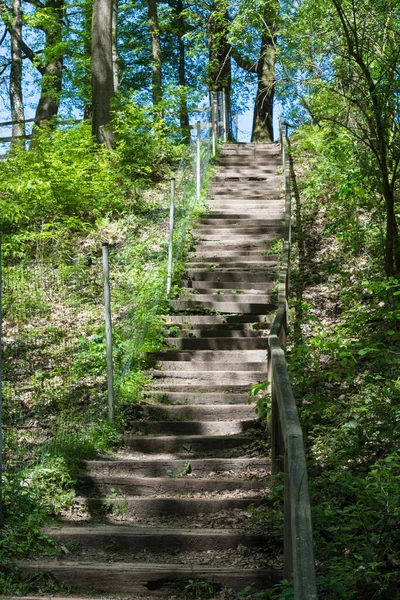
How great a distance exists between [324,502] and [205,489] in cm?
125

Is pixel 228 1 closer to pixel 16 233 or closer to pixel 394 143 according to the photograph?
pixel 16 233

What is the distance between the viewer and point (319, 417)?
7.04 metres

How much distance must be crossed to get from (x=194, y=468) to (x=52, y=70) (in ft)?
63.3

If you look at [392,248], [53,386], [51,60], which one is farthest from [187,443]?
[51,60]

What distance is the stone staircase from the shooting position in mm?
4617

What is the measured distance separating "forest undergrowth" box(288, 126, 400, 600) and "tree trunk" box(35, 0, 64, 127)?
9862 millimetres

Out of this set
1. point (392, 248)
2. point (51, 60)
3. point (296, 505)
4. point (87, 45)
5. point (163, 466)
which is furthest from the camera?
point (87, 45)

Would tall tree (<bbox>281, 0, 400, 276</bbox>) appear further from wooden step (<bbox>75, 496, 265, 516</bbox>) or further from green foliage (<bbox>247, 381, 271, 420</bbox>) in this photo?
wooden step (<bbox>75, 496, 265, 516</bbox>)

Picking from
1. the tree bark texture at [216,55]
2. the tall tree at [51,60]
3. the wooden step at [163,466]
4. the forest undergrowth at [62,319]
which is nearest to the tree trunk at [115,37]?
the tall tree at [51,60]

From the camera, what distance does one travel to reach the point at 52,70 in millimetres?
23016

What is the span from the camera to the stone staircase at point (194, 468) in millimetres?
4617

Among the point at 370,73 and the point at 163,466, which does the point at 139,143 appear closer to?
the point at 370,73

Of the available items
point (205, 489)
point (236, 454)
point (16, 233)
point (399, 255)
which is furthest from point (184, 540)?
point (16, 233)

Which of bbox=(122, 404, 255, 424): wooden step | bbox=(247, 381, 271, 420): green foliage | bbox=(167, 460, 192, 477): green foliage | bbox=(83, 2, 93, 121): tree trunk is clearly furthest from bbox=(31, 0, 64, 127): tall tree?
bbox=(167, 460, 192, 477): green foliage
